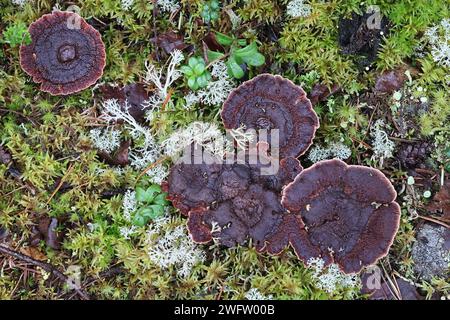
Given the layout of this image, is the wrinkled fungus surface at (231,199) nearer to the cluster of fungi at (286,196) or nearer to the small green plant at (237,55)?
Result: the cluster of fungi at (286,196)

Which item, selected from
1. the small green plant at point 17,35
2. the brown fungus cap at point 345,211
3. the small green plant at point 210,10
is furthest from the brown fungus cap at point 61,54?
the brown fungus cap at point 345,211

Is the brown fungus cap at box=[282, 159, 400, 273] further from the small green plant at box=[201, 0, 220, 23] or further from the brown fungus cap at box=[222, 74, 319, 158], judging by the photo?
the small green plant at box=[201, 0, 220, 23]

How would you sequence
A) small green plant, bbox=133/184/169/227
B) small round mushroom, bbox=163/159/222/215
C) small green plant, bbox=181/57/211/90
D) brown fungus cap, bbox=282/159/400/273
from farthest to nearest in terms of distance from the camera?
small green plant, bbox=181/57/211/90
small green plant, bbox=133/184/169/227
small round mushroom, bbox=163/159/222/215
brown fungus cap, bbox=282/159/400/273

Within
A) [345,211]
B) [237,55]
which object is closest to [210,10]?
[237,55]

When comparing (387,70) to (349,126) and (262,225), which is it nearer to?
(349,126)

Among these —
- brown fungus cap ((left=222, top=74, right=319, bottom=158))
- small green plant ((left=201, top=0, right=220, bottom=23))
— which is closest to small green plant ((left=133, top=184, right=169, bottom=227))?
brown fungus cap ((left=222, top=74, right=319, bottom=158))

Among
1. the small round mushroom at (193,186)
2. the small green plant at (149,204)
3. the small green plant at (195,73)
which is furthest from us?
the small green plant at (195,73)
